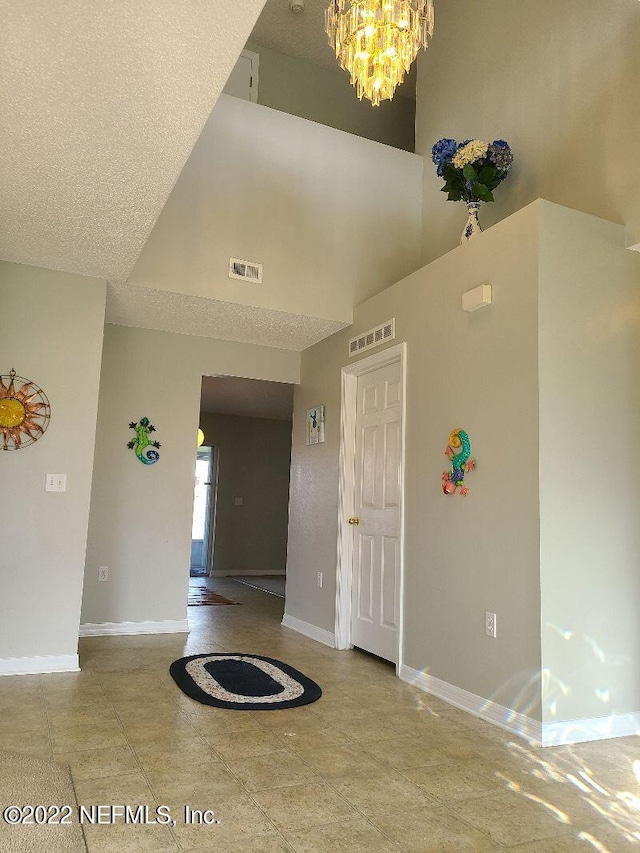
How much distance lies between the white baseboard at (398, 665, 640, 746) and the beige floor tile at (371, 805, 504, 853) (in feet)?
2.83

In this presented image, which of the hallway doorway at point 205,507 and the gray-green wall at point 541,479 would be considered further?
the hallway doorway at point 205,507

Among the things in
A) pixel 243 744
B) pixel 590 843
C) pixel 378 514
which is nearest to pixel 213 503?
pixel 378 514

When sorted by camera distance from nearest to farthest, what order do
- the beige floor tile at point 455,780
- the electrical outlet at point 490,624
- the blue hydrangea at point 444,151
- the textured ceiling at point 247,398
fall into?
the beige floor tile at point 455,780
the electrical outlet at point 490,624
the blue hydrangea at point 444,151
the textured ceiling at point 247,398

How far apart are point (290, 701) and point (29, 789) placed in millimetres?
1446

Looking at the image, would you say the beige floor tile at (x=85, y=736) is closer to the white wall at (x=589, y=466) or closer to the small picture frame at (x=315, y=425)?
the white wall at (x=589, y=466)

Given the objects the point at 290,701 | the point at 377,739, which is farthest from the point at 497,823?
the point at 290,701

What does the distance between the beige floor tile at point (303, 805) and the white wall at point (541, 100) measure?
3.01 m

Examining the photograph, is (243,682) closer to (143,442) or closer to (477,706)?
(477,706)

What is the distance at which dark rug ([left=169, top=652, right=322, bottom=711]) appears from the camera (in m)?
3.34

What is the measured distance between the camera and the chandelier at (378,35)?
3.07 metres

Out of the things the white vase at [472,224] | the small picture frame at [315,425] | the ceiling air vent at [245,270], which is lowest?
the small picture frame at [315,425]

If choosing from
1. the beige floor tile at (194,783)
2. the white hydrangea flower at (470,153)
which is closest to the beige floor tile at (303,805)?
the beige floor tile at (194,783)

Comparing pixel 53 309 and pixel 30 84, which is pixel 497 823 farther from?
pixel 53 309

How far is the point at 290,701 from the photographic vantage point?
133 inches
